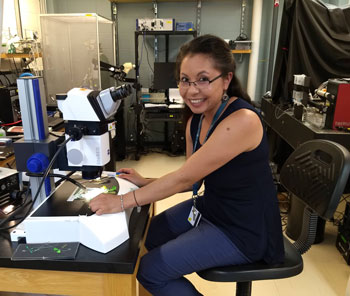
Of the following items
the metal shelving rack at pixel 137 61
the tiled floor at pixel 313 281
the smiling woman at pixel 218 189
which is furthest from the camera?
the metal shelving rack at pixel 137 61

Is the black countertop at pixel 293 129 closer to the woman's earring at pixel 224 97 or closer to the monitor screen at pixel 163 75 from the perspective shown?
the woman's earring at pixel 224 97

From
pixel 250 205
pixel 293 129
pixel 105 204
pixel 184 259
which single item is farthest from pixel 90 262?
pixel 293 129

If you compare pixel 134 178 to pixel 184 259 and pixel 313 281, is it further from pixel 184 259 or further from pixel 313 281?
pixel 313 281

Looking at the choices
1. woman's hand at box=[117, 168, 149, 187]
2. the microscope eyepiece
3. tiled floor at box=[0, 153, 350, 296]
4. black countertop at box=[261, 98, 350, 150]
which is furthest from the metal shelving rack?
the microscope eyepiece

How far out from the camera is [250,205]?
1.06 meters

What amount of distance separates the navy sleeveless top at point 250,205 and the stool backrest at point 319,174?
0.43 feet

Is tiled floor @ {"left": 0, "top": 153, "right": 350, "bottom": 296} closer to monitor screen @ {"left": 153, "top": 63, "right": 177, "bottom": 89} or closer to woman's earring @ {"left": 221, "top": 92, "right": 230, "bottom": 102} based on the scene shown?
woman's earring @ {"left": 221, "top": 92, "right": 230, "bottom": 102}

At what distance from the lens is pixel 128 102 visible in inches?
177

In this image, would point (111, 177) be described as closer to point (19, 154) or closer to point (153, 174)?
point (19, 154)

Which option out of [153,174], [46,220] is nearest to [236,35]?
[153,174]

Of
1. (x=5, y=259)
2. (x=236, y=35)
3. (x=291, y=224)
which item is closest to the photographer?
(x=5, y=259)

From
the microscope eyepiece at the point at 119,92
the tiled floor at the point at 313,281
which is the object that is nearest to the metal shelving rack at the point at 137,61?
the tiled floor at the point at 313,281

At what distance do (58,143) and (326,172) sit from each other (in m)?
0.90

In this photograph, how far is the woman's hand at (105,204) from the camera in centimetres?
89
